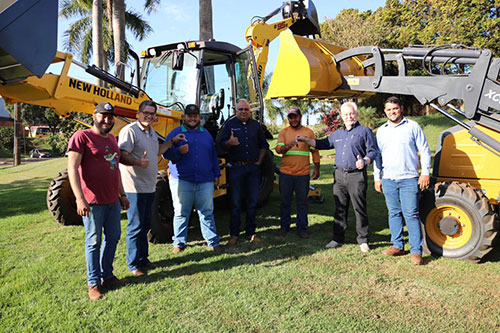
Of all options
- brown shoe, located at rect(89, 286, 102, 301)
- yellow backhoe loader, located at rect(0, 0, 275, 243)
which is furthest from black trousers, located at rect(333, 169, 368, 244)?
brown shoe, located at rect(89, 286, 102, 301)

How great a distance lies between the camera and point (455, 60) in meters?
4.19

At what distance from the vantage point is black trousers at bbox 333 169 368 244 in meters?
4.47

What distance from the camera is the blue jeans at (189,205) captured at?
14.5ft

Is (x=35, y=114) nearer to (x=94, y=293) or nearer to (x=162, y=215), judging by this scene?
(x=162, y=215)

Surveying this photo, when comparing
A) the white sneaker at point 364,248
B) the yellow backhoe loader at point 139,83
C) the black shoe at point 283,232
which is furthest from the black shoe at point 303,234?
the yellow backhoe loader at point 139,83

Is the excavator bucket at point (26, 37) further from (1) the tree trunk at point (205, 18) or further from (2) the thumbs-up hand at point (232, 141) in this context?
(1) the tree trunk at point (205, 18)

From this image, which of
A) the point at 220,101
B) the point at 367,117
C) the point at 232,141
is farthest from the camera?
the point at 367,117

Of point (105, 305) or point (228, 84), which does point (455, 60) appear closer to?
point (228, 84)

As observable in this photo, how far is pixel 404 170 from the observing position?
4.16m

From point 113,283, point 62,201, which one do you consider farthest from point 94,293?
point 62,201

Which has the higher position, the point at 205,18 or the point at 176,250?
the point at 205,18

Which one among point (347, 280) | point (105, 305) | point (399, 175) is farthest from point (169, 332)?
point (399, 175)

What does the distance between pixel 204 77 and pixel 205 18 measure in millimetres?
5145

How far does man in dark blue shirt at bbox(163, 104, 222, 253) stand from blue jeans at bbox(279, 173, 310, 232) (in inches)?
42.8
